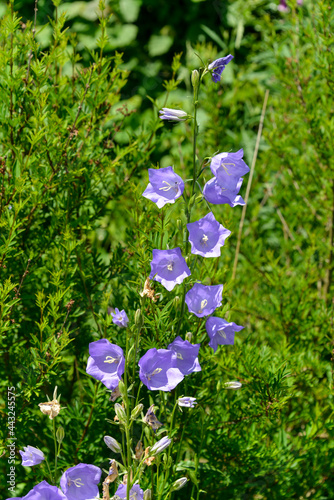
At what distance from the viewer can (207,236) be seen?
1.14 m

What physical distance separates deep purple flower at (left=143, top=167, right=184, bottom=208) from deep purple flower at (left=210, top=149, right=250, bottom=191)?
0.10m

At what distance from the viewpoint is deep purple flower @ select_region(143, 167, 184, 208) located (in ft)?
3.78

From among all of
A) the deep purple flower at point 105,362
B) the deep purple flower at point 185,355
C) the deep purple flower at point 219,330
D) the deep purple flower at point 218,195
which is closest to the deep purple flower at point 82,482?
the deep purple flower at point 105,362

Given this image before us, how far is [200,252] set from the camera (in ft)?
3.63

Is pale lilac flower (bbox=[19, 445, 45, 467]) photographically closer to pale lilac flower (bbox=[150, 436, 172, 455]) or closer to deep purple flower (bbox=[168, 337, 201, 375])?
pale lilac flower (bbox=[150, 436, 172, 455])

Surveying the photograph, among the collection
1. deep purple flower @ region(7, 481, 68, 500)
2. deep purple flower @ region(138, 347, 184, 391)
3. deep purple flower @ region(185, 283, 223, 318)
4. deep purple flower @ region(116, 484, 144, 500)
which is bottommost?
deep purple flower @ region(116, 484, 144, 500)

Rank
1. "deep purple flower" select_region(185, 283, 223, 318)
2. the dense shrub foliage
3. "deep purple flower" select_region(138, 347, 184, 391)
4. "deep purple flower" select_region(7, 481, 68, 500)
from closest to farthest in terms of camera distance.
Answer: "deep purple flower" select_region(7, 481, 68, 500) < "deep purple flower" select_region(138, 347, 184, 391) < "deep purple flower" select_region(185, 283, 223, 318) < the dense shrub foliage

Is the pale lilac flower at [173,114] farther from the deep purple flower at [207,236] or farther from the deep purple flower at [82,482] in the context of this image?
the deep purple flower at [82,482]

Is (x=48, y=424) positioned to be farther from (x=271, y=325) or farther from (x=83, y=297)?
(x=271, y=325)

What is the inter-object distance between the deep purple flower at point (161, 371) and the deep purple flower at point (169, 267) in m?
0.15

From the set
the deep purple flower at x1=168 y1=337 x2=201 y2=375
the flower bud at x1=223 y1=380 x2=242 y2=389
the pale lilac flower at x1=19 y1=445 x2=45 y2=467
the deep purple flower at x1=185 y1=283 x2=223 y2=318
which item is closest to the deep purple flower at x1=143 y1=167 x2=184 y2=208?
the deep purple flower at x1=185 y1=283 x2=223 y2=318

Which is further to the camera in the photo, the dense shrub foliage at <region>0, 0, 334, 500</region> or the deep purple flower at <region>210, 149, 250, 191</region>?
the dense shrub foliage at <region>0, 0, 334, 500</region>

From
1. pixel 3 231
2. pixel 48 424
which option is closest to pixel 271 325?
pixel 48 424

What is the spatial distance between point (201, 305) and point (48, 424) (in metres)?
0.77
